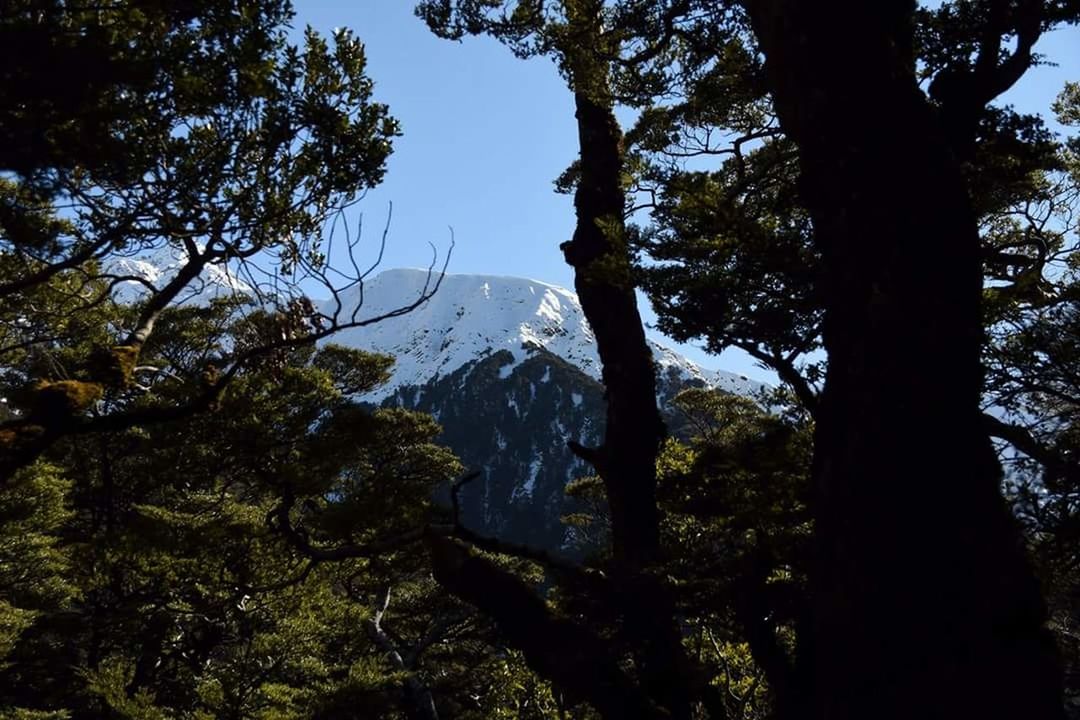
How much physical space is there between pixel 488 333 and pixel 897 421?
165m

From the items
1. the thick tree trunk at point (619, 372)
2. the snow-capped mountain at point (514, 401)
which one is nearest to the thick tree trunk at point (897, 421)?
the thick tree trunk at point (619, 372)

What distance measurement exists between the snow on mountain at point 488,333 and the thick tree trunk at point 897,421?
400 ft

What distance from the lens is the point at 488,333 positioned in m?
167

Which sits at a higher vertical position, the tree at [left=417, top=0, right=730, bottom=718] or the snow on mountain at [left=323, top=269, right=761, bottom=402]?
the snow on mountain at [left=323, top=269, right=761, bottom=402]

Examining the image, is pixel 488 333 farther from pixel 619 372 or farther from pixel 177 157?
pixel 177 157

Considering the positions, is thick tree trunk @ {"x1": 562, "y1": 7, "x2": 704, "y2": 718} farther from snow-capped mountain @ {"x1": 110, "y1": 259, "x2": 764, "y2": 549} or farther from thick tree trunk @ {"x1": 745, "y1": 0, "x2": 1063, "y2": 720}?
snow-capped mountain @ {"x1": 110, "y1": 259, "x2": 764, "y2": 549}

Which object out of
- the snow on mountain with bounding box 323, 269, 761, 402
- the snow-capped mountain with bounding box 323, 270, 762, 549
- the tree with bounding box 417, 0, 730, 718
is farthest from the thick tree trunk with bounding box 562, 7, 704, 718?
the snow on mountain with bounding box 323, 269, 761, 402

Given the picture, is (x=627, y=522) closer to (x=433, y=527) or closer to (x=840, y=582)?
(x=433, y=527)

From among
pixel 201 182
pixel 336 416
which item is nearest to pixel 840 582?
pixel 201 182

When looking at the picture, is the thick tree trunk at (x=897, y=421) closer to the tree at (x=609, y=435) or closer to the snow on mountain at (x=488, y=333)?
the tree at (x=609, y=435)

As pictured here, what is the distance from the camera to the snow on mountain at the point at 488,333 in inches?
5689

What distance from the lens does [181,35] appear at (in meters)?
3.71

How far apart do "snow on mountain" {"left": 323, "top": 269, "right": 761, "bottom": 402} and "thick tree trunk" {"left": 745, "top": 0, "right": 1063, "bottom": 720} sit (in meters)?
122

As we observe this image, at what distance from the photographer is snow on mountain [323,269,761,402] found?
474 feet
